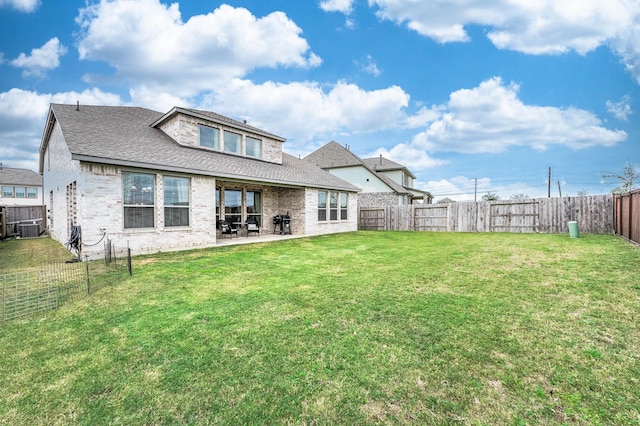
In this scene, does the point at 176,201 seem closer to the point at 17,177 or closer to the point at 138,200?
the point at 138,200

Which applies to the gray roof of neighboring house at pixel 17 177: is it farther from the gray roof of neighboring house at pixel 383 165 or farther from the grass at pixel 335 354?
the grass at pixel 335 354

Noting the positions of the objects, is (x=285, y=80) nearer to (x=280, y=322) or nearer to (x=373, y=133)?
(x=373, y=133)

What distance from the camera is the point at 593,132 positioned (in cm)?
1959

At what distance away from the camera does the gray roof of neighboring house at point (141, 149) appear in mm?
8039

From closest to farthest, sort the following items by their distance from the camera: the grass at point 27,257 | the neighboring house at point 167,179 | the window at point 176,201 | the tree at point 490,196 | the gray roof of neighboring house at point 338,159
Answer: the grass at point 27,257 → the neighboring house at point 167,179 → the window at point 176,201 → the gray roof of neighboring house at point 338,159 → the tree at point 490,196

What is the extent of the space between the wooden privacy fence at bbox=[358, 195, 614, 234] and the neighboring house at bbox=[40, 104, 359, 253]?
185 inches

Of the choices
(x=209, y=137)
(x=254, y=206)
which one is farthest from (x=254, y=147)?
(x=254, y=206)

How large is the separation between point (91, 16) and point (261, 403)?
49.3 feet

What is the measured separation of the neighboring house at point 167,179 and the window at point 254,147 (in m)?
0.05

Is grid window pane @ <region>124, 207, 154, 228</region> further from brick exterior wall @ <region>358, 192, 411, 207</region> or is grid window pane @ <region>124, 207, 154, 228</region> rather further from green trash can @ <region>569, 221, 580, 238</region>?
brick exterior wall @ <region>358, 192, 411, 207</region>

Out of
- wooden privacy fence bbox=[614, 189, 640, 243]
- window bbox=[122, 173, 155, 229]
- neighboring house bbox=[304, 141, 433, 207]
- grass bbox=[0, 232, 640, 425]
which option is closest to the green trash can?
wooden privacy fence bbox=[614, 189, 640, 243]

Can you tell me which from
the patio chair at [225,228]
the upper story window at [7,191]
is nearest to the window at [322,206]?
the patio chair at [225,228]

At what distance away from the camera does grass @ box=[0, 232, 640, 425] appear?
6.39ft

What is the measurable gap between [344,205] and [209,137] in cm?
835
